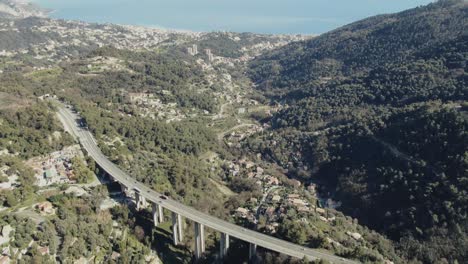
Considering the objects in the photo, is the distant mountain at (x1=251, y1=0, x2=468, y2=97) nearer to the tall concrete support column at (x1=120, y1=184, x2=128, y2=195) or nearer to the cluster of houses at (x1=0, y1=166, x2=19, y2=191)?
the tall concrete support column at (x1=120, y1=184, x2=128, y2=195)

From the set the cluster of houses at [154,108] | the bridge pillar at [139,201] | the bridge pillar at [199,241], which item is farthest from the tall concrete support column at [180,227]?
the cluster of houses at [154,108]

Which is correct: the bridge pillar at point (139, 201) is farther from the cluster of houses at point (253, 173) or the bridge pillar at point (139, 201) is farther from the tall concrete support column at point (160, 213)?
the cluster of houses at point (253, 173)

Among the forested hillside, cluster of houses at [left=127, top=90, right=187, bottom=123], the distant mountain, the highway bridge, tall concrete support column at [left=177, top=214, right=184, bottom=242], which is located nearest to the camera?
the highway bridge

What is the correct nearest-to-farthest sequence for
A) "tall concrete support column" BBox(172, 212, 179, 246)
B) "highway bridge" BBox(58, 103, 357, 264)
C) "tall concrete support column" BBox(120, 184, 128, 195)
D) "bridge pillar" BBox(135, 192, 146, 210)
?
"highway bridge" BBox(58, 103, 357, 264)
"tall concrete support column" BBox(172, 212, 179, 246)
"bridge pillar" BBox(135, 192, 146, 210)
"tall concrete support column" BBox(120, 184, 128, 195)

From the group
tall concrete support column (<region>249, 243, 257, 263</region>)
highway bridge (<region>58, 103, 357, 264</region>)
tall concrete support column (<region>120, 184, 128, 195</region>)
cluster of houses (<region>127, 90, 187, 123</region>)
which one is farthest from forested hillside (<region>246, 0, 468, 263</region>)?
tall concrete support column (<region>120, 184, 128, 195</region>)

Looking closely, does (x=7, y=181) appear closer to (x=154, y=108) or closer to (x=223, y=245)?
(x=223, y=245)

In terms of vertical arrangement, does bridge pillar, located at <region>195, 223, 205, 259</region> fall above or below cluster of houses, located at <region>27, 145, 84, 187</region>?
below
